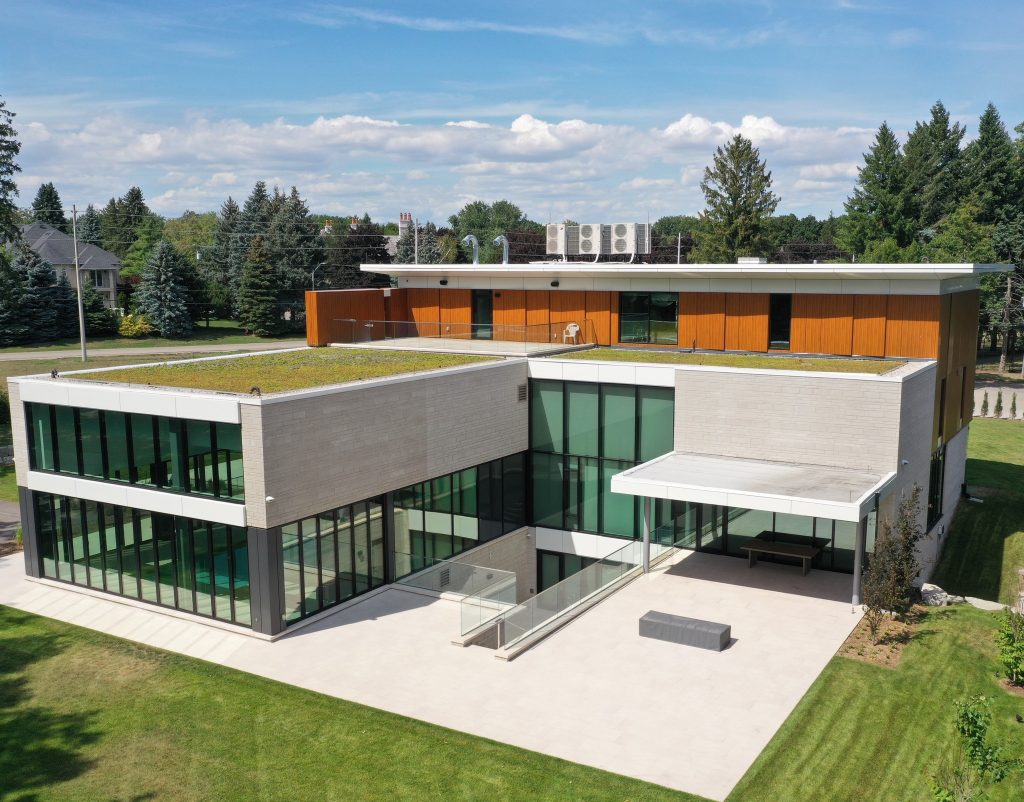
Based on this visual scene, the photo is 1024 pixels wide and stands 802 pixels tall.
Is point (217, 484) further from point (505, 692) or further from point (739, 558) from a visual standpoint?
point (739, 558)

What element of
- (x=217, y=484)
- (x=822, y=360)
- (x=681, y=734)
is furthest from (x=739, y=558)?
(x=217, y=484)

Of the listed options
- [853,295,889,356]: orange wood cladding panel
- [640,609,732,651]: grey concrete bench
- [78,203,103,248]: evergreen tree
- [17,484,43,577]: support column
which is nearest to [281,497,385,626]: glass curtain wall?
[640,609,732,651]: grey concrete bench

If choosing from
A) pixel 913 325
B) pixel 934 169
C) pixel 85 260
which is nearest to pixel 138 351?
pixel 85 260

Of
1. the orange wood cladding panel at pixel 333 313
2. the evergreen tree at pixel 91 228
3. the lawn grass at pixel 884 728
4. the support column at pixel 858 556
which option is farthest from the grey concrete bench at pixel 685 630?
the evergreen tree at pixel 91 228

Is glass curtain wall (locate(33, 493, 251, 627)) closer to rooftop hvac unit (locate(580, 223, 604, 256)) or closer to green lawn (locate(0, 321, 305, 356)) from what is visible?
rooftop hvac unit (locate(580, 223, 604, 256))

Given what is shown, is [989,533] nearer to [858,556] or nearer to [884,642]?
[858,556]
